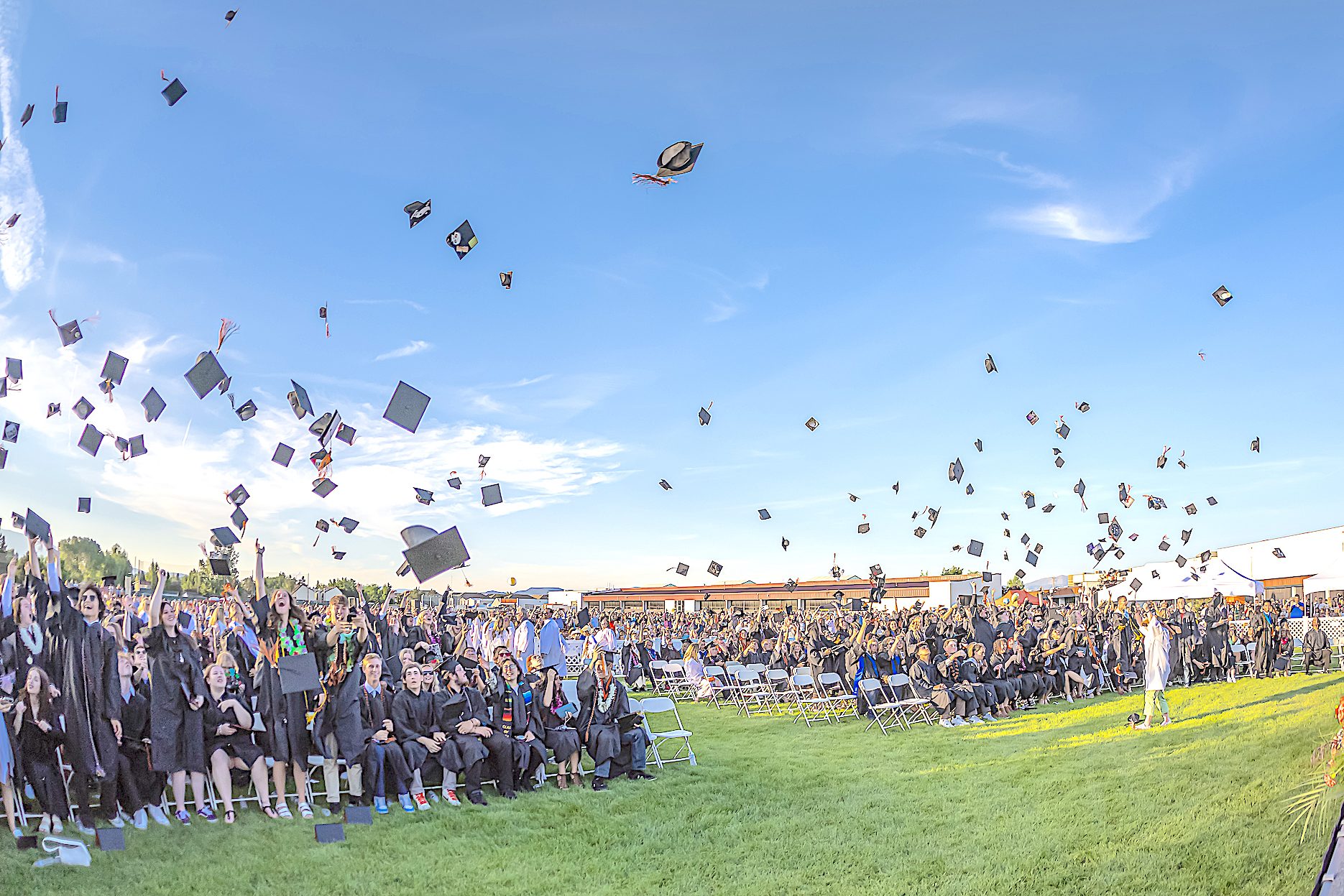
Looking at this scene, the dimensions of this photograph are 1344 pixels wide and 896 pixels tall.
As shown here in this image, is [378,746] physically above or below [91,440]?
below

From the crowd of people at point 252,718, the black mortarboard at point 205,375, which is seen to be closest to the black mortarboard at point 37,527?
the crowd of people at point 252,718

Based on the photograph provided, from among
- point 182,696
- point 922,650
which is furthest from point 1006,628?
point 182,696

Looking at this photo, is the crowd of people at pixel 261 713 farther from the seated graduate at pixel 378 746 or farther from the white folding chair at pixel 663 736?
the white folding chair at pixel 663 736

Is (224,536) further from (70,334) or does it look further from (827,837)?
(827,837)

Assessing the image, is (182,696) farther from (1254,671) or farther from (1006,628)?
(1254,671)

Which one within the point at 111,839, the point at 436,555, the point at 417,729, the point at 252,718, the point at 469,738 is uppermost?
the point at 436,555

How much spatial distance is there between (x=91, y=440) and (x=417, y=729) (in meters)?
6.19

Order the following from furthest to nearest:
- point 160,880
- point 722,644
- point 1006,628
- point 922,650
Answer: point 722,644
point 1006,628
point 922,650
point 160,880

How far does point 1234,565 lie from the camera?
1603 inches

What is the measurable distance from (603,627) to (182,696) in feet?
42.6

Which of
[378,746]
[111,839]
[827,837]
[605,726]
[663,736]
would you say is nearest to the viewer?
[111,839]

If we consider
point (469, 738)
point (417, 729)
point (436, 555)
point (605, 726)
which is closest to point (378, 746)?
point (417, 729)

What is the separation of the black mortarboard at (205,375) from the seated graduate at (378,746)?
3779 mm

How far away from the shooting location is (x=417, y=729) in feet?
27.7
